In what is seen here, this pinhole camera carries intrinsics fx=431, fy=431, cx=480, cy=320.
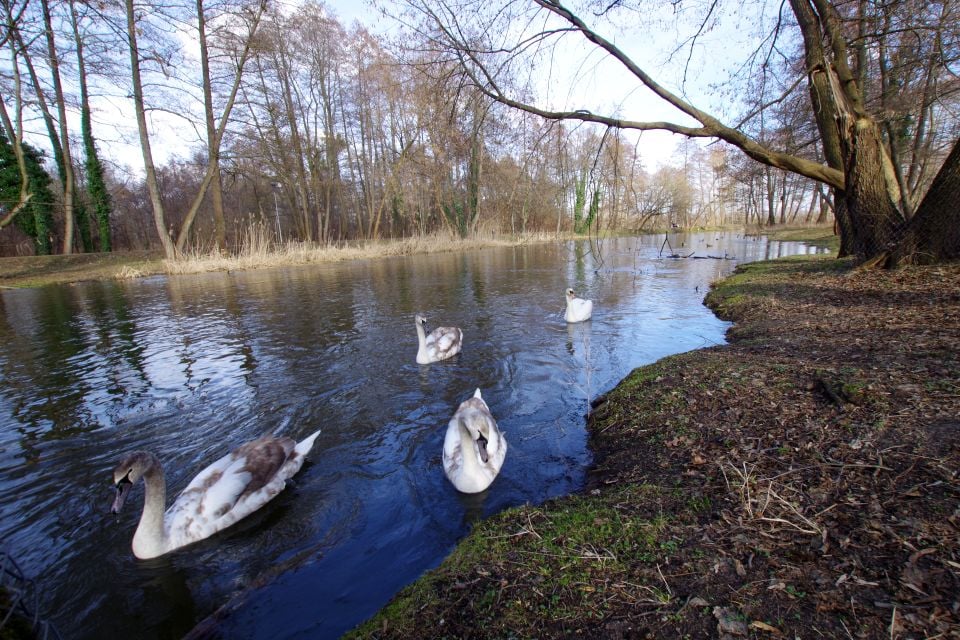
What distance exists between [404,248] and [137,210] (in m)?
32.8

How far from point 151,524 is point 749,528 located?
14.6 feet

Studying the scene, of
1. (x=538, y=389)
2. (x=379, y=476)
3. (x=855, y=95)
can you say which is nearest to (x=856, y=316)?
(x=538, y=389)

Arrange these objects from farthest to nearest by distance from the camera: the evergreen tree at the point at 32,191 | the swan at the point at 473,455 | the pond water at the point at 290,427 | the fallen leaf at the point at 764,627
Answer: the evergreen tree at the point at 32,191, the swan at the point at 473,455, the pond water at the point at 290,427, the fallen leaf at the point at 764,627

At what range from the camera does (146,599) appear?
3.17m

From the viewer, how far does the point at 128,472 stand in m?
3.57

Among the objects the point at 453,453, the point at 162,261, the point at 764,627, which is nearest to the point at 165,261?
the point at 162,261

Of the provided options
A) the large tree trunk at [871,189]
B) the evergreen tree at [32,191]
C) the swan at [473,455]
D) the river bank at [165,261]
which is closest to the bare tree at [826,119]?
the large tree trunk at [871,189]

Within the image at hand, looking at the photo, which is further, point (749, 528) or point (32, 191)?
point (32, 191)

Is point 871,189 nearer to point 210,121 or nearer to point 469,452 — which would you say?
point 469,452

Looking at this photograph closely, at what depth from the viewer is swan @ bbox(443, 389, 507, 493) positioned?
4.10m

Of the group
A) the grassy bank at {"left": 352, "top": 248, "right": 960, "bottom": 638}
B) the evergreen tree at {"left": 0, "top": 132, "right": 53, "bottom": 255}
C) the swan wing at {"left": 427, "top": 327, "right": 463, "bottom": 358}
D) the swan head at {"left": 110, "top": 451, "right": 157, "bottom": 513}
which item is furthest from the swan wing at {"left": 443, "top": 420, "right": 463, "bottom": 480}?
the evergreen tree at {"left": 0, "top": 132, "right": 53, "bottom": 255}

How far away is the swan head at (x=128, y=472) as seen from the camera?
11.6 feet

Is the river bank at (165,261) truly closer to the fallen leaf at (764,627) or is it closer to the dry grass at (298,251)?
the dry grass at (298,251)

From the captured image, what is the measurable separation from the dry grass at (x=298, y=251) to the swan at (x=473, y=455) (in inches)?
898
